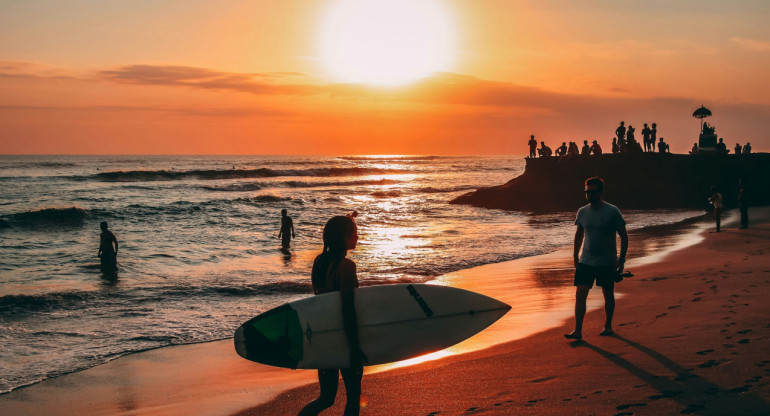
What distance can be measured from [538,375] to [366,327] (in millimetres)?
1954

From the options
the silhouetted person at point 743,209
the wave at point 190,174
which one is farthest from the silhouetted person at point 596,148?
the wave at point 190,174

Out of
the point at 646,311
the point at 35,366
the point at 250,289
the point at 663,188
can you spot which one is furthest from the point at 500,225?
the point at 35,366

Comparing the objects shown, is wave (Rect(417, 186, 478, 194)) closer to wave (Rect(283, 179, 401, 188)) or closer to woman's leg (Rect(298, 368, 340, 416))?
wave (Rect(283, 179, 401, 188))

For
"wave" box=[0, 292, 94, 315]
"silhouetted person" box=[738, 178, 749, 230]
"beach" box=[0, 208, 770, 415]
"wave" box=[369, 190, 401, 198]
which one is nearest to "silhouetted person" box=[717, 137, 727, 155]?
"silhouetted person" box=[738, 178, 749, 230]

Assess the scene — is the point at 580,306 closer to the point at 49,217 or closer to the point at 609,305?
the point at 609,305

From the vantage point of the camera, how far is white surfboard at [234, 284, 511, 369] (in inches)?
177

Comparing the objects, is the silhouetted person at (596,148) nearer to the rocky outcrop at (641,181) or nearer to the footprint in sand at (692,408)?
the rocky outcrop at (641,181)

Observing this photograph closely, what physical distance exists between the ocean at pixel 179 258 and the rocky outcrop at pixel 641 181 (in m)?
3.92

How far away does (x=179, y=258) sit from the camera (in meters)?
19.3

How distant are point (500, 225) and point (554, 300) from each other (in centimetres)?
1862

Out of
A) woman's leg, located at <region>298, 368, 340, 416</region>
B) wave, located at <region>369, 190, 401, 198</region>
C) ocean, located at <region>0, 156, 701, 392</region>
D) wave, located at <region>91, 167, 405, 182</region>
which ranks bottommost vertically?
ocean, located at <region>0, 156, 701, 392</region>

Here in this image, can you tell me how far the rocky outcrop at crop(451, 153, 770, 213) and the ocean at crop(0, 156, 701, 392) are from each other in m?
3.92

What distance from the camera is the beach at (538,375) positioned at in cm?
481

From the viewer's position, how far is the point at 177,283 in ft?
48.5
